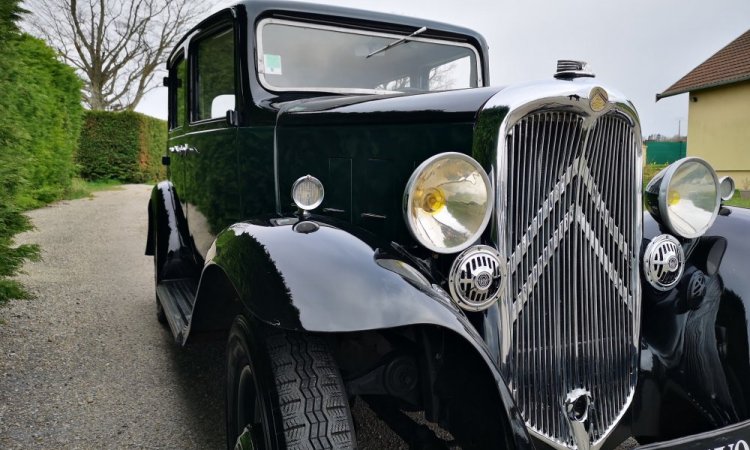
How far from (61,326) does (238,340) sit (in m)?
3.17

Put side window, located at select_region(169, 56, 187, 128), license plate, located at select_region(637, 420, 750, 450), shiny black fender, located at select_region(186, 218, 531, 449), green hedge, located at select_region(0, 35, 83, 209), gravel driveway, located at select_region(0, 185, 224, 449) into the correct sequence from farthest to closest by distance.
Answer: green hedge, located at select_region(0, 35, 83, 209) → side window, located at select_region(169, 56, 187, 128) → gravel driveway, located at select_region(0, 185, 224, 449) → license plate, located at select_region(637, 420, 750, 450) → shiny black fender, located at select_region(186, 218, 531, 449)

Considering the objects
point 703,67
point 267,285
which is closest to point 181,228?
point 267,285

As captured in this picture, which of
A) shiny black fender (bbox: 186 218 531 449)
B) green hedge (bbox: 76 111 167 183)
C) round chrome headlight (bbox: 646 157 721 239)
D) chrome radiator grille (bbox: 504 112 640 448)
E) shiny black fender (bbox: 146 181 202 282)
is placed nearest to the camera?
shiny black fender (bbox: 186 218 531 449)

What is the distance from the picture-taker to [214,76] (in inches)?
126

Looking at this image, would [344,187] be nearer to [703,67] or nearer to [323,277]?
[323,277]

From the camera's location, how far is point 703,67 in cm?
1838

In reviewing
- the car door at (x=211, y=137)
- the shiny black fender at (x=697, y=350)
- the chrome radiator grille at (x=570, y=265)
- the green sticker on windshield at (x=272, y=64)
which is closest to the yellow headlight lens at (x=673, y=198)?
the shiny black fender at (x=697, y=350)

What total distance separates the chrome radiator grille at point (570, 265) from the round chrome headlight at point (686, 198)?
0.23 metres

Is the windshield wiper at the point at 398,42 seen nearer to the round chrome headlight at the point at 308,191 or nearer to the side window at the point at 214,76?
the side window at the point at 214,76

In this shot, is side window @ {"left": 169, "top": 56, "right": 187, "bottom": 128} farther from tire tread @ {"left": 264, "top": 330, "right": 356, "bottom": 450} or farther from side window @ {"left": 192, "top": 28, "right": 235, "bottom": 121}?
tire tread @ {"left": 264, "top": 330, "right": 356, "bottom": 450}

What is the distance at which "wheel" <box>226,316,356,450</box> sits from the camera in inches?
61.2

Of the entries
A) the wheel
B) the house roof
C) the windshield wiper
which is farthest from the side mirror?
the house roof

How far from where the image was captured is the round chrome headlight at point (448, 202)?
66.5 inches

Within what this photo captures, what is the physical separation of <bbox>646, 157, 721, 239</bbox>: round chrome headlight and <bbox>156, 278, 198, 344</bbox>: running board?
77.2 inches
